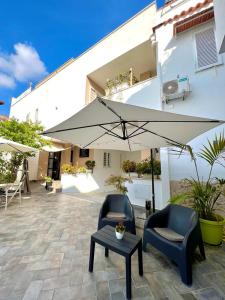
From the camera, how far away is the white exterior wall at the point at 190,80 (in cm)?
454

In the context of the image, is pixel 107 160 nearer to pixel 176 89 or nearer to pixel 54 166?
pixel 54 166

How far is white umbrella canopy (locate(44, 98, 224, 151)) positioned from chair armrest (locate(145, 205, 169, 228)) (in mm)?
1701

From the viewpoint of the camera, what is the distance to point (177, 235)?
2.77 meters

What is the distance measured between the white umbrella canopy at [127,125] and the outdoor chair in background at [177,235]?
1.61 meters

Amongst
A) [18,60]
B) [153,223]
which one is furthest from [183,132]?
[18,60]

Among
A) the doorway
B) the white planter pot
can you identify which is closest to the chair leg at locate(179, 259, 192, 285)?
the white planter pot

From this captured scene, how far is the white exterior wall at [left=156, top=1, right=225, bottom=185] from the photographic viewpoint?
4.54 meters

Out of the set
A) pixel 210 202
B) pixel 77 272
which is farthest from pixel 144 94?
pixel 77 272

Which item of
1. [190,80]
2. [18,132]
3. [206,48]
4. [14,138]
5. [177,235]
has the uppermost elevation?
[206,48]

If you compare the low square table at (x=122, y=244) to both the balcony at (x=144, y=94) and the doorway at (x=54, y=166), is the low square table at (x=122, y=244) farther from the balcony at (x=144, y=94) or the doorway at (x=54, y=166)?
the doorway at (x=54, y=166)

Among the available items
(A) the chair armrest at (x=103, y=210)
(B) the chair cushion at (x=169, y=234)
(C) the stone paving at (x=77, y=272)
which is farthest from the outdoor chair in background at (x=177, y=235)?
(A) the chair armrest at (x=103, y=210)

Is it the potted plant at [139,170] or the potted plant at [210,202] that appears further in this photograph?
the potted plant at [139,170]

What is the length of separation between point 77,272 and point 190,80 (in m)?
5.99

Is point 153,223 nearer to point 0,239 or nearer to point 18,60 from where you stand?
point 0,239
